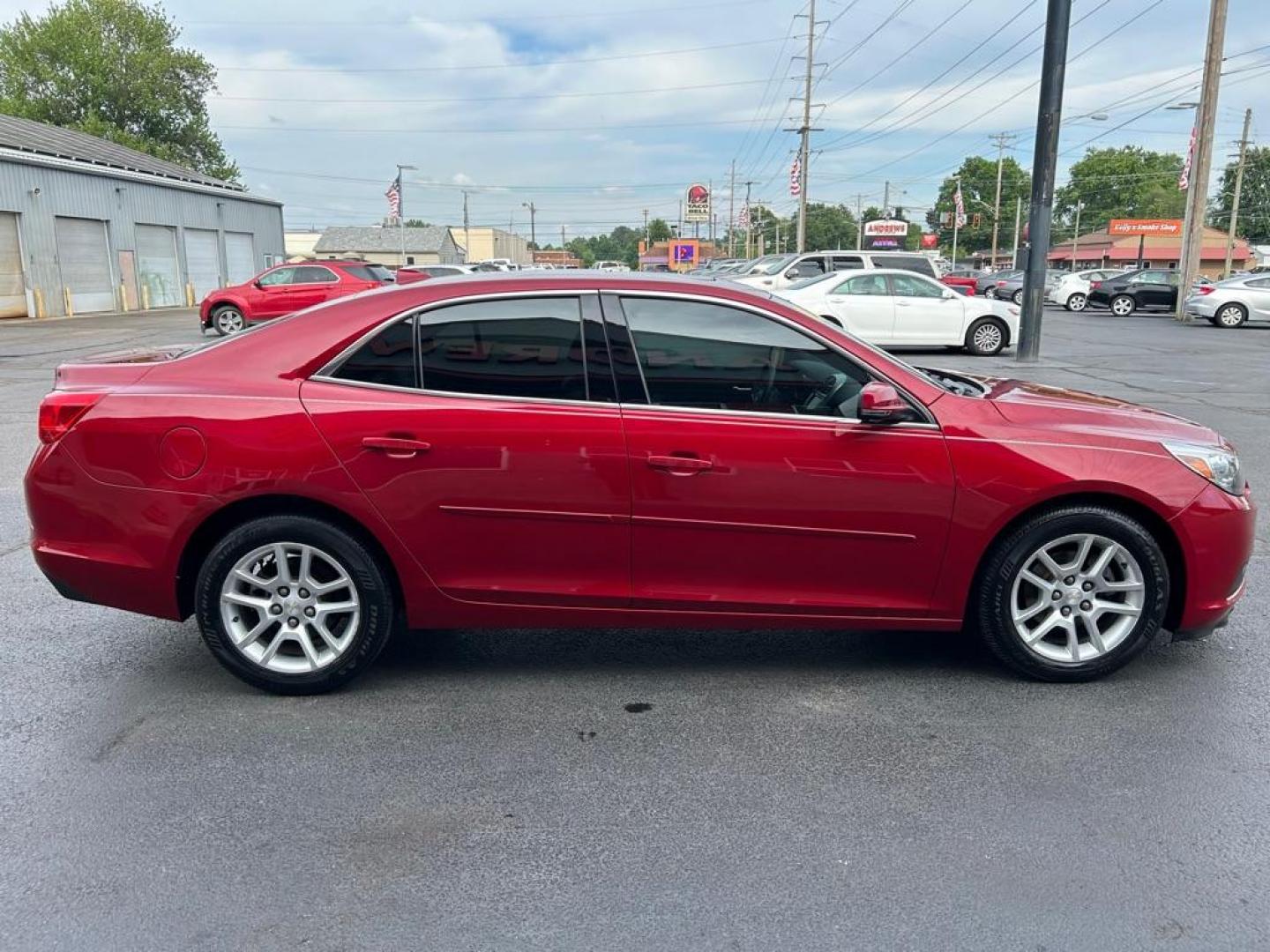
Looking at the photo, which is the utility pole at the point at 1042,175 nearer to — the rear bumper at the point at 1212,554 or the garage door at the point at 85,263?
the rear bumper at the point at 1212,554

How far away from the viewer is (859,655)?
4.27 meters

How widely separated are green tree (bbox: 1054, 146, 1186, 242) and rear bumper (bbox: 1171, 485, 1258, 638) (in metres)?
122

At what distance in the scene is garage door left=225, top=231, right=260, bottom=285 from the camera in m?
39.9

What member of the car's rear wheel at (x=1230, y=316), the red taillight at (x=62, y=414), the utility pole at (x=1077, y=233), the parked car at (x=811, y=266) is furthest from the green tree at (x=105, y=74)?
the utility pole at (x=1077, y=233)

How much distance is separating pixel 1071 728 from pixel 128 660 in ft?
12.5

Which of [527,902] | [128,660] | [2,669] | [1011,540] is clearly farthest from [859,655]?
[2,669]

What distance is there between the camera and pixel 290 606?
12.3ft

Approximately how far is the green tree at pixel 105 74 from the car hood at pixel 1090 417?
62.2 m

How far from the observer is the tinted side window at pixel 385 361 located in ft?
12.3

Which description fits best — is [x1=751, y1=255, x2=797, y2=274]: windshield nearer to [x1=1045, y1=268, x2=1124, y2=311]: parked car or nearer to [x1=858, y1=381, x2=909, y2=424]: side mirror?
[x1=1045, y1=268, x2=1124, y2=311]: parked car

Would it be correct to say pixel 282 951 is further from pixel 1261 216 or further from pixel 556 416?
pixel 1261 216

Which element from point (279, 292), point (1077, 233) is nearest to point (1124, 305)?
point (279, 292)

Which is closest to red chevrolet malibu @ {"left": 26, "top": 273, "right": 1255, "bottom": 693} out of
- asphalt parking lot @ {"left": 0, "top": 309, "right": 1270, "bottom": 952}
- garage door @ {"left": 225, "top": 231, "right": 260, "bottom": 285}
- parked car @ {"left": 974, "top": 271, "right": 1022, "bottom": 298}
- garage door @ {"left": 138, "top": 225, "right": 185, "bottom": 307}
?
asphalt parking lot @ {"left": 0, "top": 309, "right": 1270, "bottom": 952}

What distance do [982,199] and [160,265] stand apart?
→ 111m
